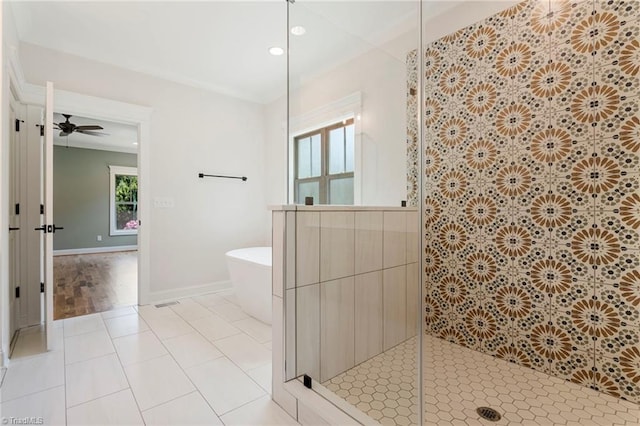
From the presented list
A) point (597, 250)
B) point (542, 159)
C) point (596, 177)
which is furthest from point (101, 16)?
point (597, 250)

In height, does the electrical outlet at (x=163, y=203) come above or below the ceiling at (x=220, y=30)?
below

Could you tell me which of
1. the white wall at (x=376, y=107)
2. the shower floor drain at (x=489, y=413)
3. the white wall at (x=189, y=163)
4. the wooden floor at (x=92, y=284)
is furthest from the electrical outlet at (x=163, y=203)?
the shower floor drain at (x=489, y=413)

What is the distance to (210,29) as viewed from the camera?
255 centimetres

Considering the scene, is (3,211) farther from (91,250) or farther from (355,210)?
(91,250)

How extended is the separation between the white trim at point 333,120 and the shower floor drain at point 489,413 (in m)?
1.36

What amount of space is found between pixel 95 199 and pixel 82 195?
254 millimetres

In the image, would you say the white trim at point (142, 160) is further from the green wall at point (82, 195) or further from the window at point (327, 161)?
the green wall at point (82, 195)

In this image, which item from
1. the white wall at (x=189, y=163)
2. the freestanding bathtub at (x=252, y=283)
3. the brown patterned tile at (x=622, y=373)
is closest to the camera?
the brown patterned tile at (x=622, y=373)

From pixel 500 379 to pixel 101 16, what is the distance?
3.71m

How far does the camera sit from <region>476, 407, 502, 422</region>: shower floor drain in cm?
139

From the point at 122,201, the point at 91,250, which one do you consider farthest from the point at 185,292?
the point at 122,201

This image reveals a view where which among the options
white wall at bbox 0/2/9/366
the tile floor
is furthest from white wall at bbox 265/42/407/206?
white wall at bbox 0/2/9/366

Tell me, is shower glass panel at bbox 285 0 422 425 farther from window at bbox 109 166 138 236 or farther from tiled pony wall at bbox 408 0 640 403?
window at bbox 109 166 138 236

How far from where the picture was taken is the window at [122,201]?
7.26m
